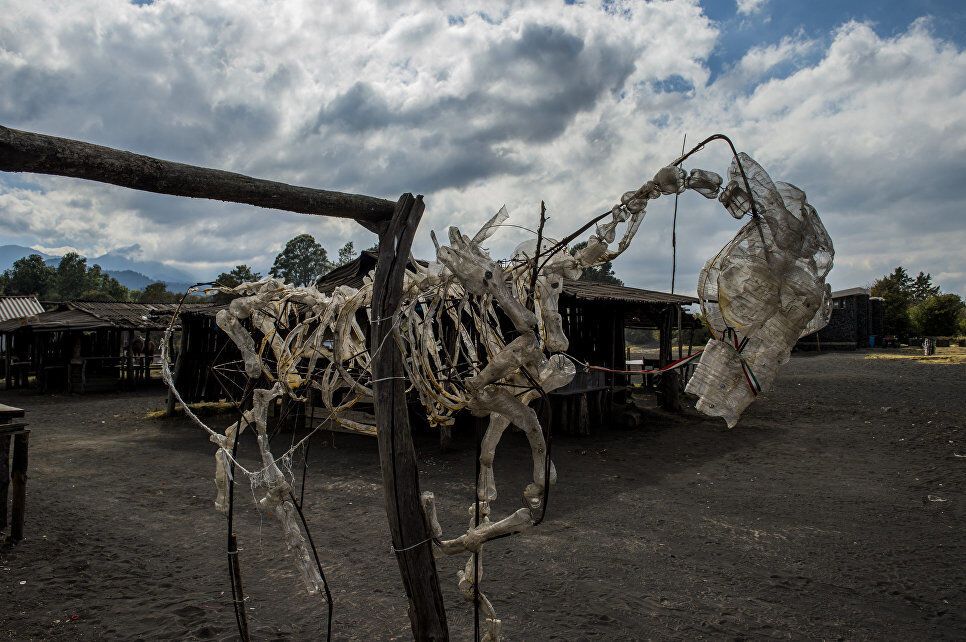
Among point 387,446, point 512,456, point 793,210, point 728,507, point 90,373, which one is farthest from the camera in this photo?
point 90,373

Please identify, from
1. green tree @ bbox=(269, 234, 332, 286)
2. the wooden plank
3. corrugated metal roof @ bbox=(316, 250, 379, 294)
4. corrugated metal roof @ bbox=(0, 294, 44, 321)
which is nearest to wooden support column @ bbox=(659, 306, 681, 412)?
corrugated metal roof @ bbox=(316, 250, 379, 294)

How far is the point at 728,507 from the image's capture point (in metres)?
7.43

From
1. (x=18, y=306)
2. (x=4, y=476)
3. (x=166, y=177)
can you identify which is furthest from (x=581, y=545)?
(x=18, y=306)

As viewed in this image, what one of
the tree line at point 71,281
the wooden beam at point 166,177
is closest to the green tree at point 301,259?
the tree line at point 71,281

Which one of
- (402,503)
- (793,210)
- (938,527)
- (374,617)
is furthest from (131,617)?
(938,527)

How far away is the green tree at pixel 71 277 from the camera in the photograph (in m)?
44.8

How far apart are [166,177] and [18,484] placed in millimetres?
5736

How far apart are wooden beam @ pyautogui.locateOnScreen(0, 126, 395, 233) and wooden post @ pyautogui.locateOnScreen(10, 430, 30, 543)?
529cm

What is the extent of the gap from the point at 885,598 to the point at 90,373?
2430 centimetres

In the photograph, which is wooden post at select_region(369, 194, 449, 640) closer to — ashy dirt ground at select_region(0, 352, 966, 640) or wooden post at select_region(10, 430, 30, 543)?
ashy dirt ground at select_region(0, 352, 966, 640)

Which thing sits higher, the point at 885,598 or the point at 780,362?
the point at 780,362

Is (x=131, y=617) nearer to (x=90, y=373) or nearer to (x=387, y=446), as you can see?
(x=387, y=446)

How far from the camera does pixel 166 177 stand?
8.82ft

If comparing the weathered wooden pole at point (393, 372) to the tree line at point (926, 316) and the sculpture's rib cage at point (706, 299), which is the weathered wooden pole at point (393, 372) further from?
the tree line at point (926, 316)
